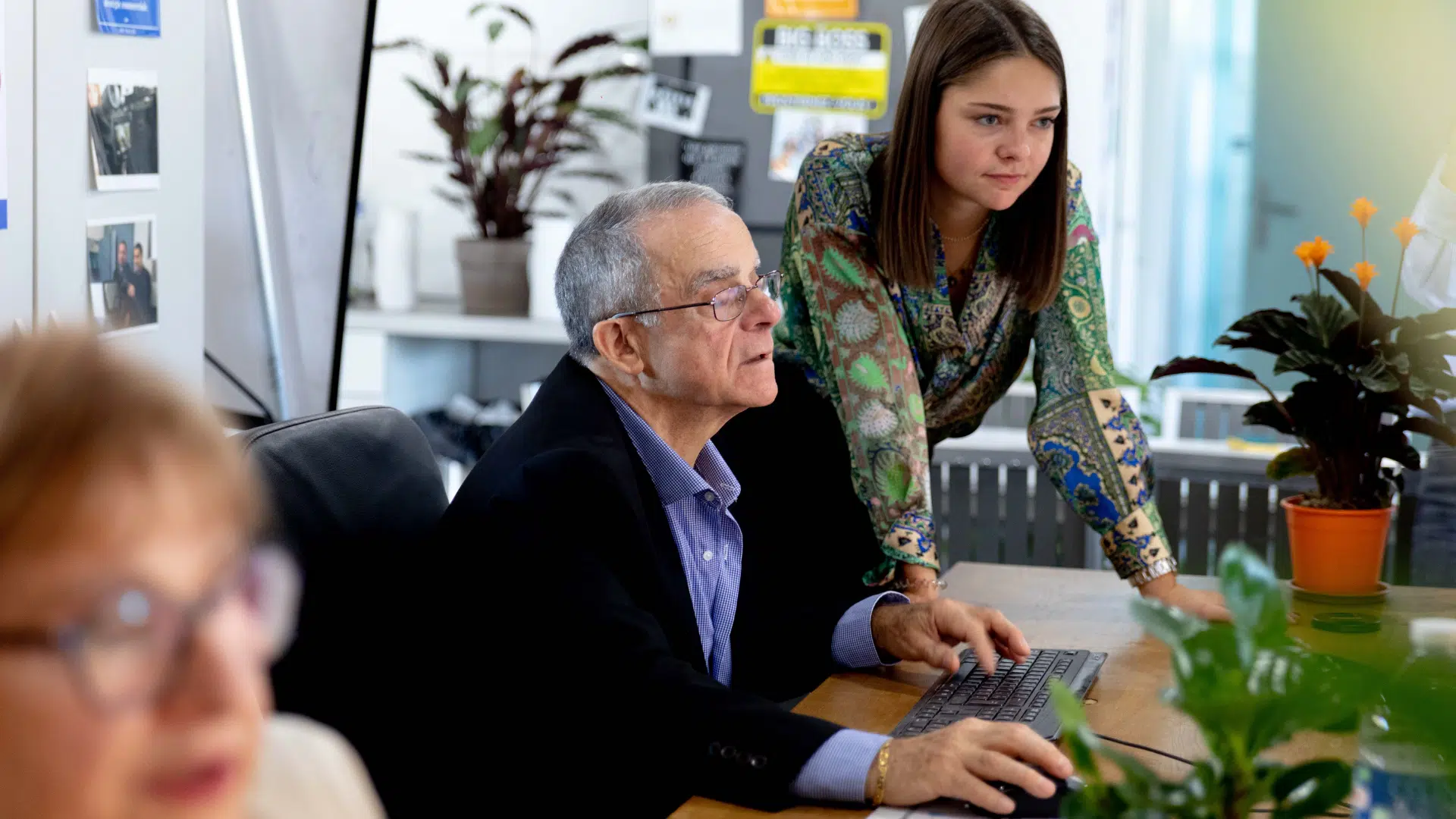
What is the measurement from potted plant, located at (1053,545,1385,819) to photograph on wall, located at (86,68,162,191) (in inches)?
66.6

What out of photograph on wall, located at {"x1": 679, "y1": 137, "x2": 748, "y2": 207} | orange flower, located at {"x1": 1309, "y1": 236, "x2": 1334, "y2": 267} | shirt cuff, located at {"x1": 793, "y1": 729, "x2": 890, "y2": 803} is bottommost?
shirt cuff, located at {"x1": 793, "y1": 729, "x2": 890, "y2": 803}

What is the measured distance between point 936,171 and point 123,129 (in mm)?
1107

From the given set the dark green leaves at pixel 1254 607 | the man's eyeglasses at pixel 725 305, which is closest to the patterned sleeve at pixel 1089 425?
the man's eyeglasses at pixel 725 305

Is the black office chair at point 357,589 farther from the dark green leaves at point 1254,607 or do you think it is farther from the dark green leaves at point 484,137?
the dark green leaves at point 484,137

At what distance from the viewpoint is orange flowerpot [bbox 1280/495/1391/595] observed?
1791 mm

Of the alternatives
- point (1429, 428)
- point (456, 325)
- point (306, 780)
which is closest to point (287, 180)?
point (456, 325)

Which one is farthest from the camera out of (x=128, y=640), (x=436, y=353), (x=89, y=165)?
(x=436, y=353)

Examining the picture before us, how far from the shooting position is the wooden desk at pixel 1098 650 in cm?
124

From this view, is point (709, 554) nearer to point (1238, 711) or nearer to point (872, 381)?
point (872, 381)

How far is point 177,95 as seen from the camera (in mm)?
2102

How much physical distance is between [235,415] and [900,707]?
5.43ft

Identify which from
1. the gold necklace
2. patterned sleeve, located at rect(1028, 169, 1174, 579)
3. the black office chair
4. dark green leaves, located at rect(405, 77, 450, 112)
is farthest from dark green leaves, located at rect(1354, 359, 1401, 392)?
dark green leaves, located at rect(405, 77, 450, 112)

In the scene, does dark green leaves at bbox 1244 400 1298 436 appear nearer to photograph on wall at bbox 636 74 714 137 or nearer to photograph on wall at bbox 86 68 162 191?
photograph on wall at bbox 86 68 162 191

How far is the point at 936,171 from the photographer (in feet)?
5.83
